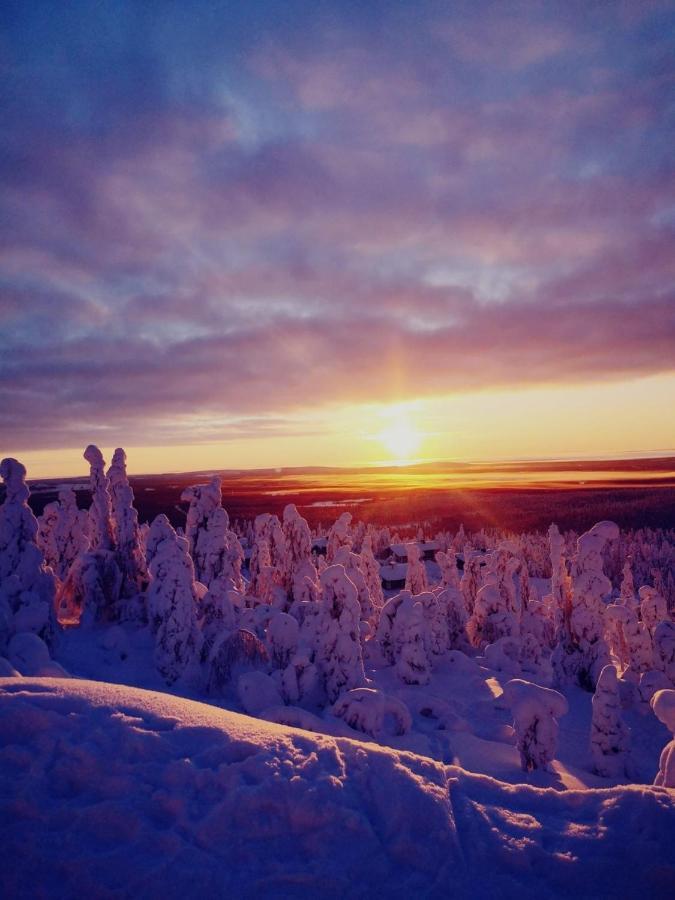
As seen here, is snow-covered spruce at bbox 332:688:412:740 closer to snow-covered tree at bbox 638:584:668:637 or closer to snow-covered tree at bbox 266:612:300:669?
snow-covered tree at bbox 266:612:300:669

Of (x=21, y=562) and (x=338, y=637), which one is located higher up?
(x=21, y=562)

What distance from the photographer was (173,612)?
548 inches

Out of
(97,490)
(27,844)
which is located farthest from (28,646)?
(97,490)

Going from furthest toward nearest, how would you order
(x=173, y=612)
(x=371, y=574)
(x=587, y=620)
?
(x=371, y=574)
(x=587, y=620)
(x=173, y=612)

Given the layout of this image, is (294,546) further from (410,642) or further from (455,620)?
(410,642)

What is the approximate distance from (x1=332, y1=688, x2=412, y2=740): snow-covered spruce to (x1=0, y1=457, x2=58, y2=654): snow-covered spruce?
8268 millimetres

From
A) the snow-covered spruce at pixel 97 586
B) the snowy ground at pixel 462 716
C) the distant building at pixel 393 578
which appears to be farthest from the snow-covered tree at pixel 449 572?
the snow-covered spruce at pixel 97 586

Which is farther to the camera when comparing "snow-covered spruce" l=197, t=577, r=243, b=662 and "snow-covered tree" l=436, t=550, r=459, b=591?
"snow-covered tree" l=436, t=550, r=459, b=591

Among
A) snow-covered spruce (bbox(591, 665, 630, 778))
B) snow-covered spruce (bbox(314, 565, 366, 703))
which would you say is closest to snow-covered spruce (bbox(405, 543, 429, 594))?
snow-covered spruce (bbox(314, 565, 366, 703))

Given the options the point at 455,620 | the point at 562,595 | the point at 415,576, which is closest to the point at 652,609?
the point at 562,595

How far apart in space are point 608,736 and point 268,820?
29.1ft

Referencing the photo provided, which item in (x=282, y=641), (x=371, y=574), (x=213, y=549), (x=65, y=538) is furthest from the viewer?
(x=65, y=538)

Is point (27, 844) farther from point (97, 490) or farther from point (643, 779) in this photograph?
point (97, 490)

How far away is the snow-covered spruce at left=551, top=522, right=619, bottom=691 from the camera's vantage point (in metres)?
15.8
